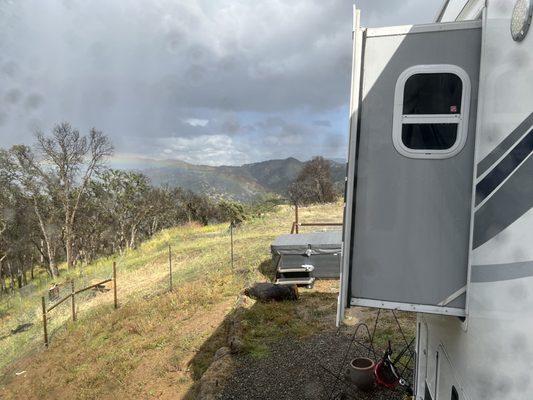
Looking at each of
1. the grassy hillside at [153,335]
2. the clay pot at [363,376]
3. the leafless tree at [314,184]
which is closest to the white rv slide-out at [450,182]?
the clay pot at [363,376]

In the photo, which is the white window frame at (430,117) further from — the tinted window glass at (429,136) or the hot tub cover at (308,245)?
the hot tub cover at (308,245)

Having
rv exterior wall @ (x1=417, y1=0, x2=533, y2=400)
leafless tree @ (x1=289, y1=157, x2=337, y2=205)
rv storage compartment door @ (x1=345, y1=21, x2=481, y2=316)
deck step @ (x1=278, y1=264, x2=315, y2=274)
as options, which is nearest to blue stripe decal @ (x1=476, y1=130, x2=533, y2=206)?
rv exterior wall @ (x1=417, y1=0, x2=533, y2=400)

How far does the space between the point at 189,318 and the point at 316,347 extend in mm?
3959

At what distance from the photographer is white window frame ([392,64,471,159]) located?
2.54 m

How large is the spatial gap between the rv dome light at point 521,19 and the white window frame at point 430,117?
48cm

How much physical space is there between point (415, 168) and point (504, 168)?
1.91ft

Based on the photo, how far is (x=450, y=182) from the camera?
2.57m

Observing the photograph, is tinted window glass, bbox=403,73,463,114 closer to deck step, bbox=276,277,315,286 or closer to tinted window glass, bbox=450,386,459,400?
tinted window glass, bbox=450,386,459,400

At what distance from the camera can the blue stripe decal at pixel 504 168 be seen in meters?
1.99

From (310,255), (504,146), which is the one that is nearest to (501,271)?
(504,146)

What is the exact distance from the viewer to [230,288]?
39.3 feet

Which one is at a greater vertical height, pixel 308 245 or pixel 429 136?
pixel 429 136

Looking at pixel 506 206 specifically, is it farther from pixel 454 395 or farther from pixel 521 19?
pixel 454 395

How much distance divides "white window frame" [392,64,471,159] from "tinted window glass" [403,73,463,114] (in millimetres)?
22
